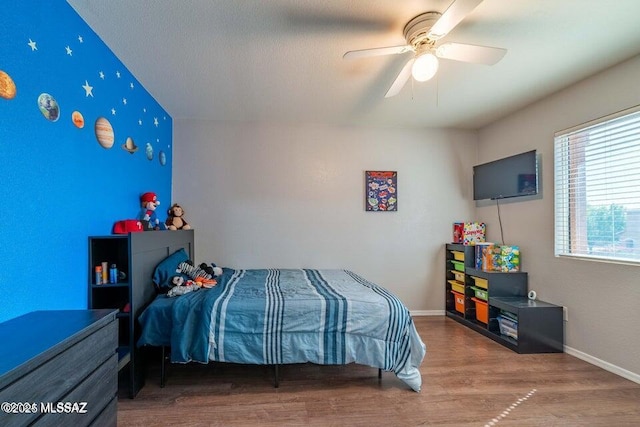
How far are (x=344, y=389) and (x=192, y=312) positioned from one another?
123cm

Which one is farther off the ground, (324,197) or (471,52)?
(471,52)

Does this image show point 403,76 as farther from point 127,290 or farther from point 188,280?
point 127,290

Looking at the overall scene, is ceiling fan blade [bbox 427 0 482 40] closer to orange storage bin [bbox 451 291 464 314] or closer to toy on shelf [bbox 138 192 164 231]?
toy on shelf [bbox 138 192 164 231]

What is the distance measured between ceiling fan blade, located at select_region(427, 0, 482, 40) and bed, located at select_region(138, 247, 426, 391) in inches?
70.2

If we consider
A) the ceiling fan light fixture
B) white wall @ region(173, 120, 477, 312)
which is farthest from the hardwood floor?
the ceiling fan light fixture

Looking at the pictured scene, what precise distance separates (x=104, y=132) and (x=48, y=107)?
19.6 inches

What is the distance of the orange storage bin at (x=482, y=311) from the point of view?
10.5ft

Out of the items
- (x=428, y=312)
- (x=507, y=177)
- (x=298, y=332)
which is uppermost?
(x=507, y=177)

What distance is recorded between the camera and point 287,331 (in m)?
2.13

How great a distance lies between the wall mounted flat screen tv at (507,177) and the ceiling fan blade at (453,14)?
81.3 inches

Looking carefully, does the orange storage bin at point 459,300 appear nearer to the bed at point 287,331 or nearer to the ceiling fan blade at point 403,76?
the bed at point 287,331

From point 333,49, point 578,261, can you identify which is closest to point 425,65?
point 333,49

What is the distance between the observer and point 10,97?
136 centimetres

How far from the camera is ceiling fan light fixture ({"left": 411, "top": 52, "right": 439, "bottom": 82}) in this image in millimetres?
1775
